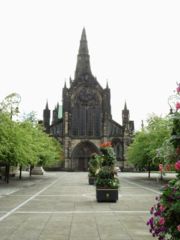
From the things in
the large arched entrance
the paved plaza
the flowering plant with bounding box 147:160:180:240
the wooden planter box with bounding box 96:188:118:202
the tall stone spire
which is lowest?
the paved plaza

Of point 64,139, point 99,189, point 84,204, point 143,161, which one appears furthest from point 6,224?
point 64,139

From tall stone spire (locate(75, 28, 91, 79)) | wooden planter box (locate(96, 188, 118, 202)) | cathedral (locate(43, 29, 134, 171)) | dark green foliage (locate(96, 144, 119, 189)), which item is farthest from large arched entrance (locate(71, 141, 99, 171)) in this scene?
wooden planter box (locate(96, 188, 118, 202))

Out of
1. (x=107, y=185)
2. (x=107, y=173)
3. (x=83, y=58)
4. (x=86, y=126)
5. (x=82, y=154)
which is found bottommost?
(x=107, y=185)

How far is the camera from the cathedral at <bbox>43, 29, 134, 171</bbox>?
287ft

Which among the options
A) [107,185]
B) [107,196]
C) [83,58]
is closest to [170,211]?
[107,196]

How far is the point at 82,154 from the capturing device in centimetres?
8831

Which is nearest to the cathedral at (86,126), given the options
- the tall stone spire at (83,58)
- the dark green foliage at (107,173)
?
the tall stone spire at (83,58)

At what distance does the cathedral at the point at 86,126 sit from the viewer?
3450 inches

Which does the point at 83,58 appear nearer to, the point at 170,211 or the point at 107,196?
the point at 107,196

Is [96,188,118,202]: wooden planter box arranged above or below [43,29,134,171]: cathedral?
below

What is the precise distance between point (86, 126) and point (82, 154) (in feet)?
20.3

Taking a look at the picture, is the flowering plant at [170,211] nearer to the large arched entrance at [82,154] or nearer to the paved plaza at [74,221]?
the paved plaza at [74,221]

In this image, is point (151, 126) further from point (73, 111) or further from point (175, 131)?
point (73, 111)

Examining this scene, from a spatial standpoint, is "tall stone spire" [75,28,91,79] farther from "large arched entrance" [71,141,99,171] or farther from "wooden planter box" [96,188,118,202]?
"wooden planter box" [96,188,118,202]
